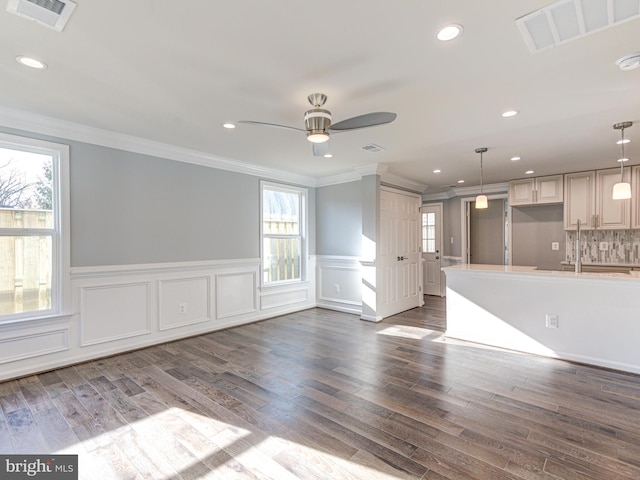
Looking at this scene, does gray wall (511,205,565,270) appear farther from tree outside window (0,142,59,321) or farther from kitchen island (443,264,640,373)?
tree outside window (0,142,59,321)

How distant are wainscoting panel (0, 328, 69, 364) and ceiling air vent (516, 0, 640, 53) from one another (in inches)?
183

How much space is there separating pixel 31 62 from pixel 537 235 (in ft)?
23.4

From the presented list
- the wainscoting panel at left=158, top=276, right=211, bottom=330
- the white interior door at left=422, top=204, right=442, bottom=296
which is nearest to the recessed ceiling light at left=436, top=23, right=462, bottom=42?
the wainscoting panel at left=158, top=276, right=211, bottom=330

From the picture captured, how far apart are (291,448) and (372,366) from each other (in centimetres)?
148

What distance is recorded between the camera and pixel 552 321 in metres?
3.54

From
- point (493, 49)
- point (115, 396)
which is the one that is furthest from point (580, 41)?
point (115, 396)

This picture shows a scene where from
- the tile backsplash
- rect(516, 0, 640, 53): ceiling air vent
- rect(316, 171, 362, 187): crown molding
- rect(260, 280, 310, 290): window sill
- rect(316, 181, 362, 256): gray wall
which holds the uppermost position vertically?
rect(516, 0, 640, 53): ceiling air vent

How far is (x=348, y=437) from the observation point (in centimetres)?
212

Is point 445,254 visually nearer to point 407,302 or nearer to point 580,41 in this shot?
point 407,302

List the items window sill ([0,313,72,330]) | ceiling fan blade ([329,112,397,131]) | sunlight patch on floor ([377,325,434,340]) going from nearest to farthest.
A: ceiling fan blade ([329,112,397,131]), window sill ([0,313,72,330]), sunlight patch on floor ([377,325,434,340])

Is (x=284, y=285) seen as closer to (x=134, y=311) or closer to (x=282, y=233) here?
(x=282, y=233)

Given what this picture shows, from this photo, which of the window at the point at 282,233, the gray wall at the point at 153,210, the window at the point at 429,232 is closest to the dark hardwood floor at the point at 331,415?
the gray wall at the point at 153,210

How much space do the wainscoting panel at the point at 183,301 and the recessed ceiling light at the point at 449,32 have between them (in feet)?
12.9

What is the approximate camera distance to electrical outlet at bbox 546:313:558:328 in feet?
11.5
